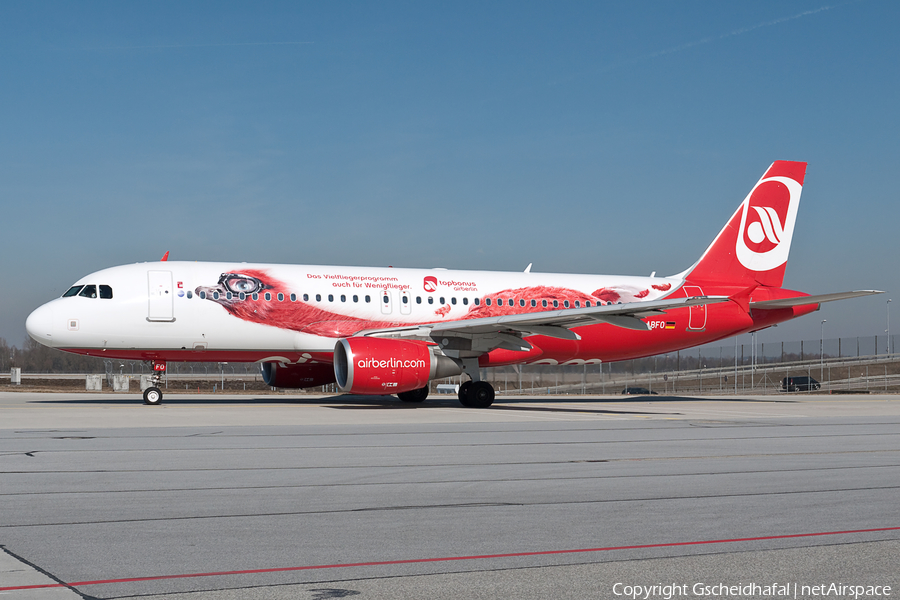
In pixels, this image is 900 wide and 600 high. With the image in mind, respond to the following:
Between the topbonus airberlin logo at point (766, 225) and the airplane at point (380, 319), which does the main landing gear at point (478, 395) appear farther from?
the topbonus airberlin logo at point (766, 225)

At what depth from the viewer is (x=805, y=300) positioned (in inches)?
1004

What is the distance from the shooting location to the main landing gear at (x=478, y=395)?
23.5 metres

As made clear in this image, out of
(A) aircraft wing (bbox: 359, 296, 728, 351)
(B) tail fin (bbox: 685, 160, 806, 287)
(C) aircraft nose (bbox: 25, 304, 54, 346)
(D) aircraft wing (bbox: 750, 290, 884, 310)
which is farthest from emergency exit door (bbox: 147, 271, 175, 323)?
(D) aircraft wing (bbox: 750, 290, 884, 310)

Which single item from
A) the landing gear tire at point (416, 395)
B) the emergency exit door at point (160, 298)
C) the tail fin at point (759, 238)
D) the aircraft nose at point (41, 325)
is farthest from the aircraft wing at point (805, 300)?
the aircraft nose at point (41, 325)

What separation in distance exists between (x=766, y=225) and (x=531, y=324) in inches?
436

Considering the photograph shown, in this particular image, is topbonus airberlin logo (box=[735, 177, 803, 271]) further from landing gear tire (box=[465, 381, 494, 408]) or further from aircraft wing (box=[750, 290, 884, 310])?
landing gear tire (box=[465, 381, 494, 408])

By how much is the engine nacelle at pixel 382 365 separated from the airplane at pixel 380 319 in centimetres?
3

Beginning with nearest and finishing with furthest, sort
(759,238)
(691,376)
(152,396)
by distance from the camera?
(152,396), (759,238), (691,376)

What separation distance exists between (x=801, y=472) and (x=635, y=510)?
3516 mm

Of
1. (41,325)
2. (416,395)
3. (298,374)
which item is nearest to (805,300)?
(416,395)

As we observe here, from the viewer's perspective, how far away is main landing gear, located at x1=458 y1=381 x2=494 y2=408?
23516mm

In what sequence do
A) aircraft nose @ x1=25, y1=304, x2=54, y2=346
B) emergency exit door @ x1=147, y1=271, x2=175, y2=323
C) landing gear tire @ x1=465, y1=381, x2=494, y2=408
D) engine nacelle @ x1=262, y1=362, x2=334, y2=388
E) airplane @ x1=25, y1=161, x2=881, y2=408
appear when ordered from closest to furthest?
aircraft nose @ x1=25, y1=304, x2=54, y2=346
airplane @ x1=25, y1=161, x2=881, y2=408
emergency exit door @ x1=147, y1=271, x2=175, y2=323
landing gear tire @ x1=465, y1=381, x2=494, y2=408
engine nacelle @ x1=262, y1=362, x2=334, y2=388

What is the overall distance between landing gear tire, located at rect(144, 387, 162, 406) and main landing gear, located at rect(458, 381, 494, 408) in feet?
25.8

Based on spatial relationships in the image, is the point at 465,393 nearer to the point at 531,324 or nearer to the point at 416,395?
the point at 416,395
